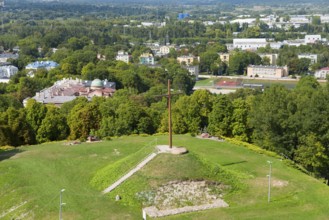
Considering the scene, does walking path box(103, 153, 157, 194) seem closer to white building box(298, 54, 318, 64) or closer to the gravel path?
the gravel path

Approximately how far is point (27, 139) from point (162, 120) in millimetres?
12556

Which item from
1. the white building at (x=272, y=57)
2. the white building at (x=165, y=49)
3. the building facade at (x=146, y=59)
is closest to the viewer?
the building facade at (x=146, y=59)

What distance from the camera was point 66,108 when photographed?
55656 millimetres

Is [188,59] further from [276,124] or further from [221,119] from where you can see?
[276,124]

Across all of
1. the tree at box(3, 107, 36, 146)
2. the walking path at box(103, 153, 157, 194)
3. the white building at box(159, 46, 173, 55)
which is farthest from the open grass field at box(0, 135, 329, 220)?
the white building at box(159, 46, 173, 55)

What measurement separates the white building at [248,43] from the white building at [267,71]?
149ft

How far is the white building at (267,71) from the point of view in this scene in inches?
4547

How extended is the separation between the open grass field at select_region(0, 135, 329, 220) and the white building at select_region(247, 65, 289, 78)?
8437cm

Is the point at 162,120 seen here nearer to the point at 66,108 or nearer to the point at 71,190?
the point at 66,108

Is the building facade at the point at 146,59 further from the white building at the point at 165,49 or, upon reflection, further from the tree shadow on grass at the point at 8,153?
the tree shadow on grass at the point at 8,153

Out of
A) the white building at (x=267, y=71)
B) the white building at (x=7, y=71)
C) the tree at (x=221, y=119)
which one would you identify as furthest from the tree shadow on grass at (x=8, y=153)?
the white building at (x=267, y=71)

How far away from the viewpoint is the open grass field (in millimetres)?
24312

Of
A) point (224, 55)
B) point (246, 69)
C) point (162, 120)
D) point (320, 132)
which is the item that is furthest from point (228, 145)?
point (224, 55)

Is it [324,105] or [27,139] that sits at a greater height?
[324,105]
